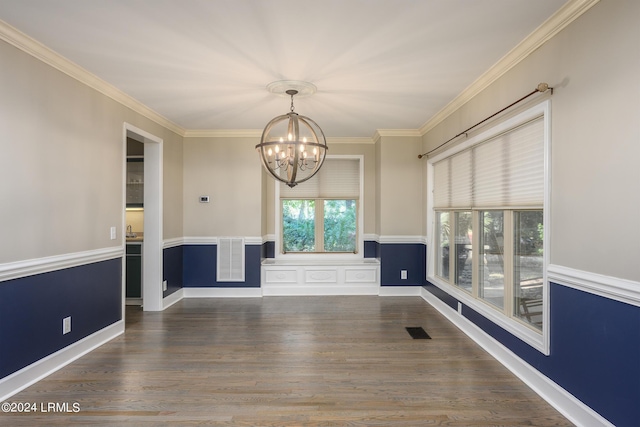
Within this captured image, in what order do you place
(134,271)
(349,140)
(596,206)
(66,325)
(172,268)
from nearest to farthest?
(596,206) < (66,325) < (134,271) < (172,268) < (349,140)

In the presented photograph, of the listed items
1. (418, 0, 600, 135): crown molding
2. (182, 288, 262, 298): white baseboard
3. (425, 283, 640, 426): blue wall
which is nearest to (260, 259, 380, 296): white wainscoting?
(182, 288, 262, 298): white baseboard

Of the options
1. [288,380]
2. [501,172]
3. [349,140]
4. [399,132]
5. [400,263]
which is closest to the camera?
[288,380]

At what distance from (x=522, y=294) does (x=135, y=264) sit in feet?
15.0

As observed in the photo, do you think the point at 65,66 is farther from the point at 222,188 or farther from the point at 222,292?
the point at 222,292

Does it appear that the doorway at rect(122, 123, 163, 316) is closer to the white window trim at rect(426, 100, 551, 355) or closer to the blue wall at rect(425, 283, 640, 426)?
the white window trim at rect(426, 100, 551, 355)

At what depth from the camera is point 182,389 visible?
8.46ft

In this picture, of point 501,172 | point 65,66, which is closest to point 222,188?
point 65,66

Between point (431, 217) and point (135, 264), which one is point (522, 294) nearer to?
point (431, 217)

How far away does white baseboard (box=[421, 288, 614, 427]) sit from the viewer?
2086mm

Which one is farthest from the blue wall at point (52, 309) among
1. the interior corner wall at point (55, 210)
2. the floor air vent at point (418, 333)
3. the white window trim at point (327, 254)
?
the floor air vent at point (418, 333)

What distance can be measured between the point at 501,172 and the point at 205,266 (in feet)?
13.8

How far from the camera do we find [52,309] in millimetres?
2854

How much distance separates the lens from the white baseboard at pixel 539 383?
2.09 meters

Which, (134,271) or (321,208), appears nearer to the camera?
(134,271)
